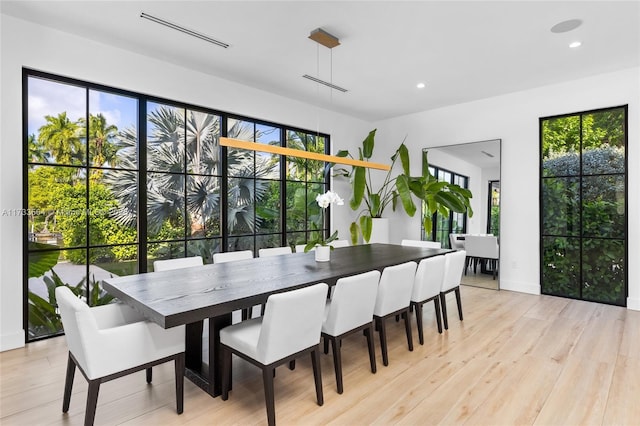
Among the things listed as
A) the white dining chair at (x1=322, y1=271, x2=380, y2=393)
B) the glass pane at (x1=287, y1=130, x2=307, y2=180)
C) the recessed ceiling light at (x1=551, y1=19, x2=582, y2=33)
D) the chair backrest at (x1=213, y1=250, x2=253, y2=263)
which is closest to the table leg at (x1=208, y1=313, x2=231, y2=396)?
the white dining chair at (x1=322, y1=271, x2=380, y2=393)

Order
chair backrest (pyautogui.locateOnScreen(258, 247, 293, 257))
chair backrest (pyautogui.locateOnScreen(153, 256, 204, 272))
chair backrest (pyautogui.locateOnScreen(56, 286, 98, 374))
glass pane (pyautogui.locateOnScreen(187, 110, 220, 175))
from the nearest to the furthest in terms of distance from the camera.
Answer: chair backrest (pyautogui.locateOnScreen(56, 286, 98, 374)) → chair backrest (pyautogui.locateOnScreen(153, 256, 204, 272)) → chair backrest (pyautogui.locateOnScreen(258, 247, 293, 257)) → glass pane (pyautogui.locateOnScreen(187, 110, 220, 175))

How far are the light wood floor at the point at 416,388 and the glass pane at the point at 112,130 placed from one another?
189 cm

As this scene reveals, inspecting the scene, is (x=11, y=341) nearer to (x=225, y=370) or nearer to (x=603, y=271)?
(x=225, y=370)

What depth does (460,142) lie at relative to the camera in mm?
5863

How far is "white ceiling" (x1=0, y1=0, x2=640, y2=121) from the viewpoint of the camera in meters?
2.98

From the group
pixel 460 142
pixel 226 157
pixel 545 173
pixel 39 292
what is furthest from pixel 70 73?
pixel 545 173

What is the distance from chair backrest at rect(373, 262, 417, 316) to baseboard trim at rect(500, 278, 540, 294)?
10.2 ft

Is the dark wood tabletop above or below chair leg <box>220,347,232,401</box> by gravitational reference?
above

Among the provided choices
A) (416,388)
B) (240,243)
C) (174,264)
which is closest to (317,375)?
(416,388)

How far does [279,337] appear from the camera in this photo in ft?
6.57

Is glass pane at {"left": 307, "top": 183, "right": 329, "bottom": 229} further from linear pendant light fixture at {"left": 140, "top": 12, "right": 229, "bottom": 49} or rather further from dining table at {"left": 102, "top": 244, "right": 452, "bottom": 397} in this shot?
linear pendant light fixture at {"left": 140, "top": 12, "right": 229, "bottom": 49}

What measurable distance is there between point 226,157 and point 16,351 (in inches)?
115

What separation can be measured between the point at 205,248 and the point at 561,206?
16.2 ft

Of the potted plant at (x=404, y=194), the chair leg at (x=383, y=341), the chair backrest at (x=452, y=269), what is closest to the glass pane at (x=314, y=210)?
the potted plant at (x=404, y=194)
